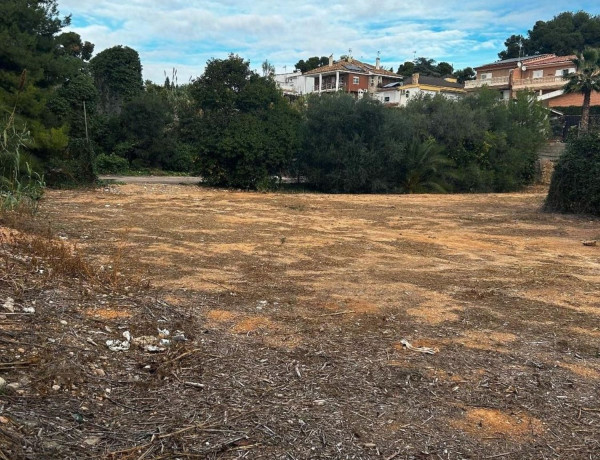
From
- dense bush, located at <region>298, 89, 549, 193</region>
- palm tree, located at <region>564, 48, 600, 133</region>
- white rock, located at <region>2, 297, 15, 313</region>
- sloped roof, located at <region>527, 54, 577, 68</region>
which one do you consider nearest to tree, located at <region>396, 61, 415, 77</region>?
sloped roof, located at <region>527, 54, 577, 68</region>

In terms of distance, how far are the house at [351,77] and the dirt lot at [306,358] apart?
51090mm

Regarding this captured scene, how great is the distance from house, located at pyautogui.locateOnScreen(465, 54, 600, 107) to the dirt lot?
44.4 meters

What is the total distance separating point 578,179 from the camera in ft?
47.3

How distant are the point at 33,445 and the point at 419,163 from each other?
21225 mm

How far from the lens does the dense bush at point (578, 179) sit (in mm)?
14062

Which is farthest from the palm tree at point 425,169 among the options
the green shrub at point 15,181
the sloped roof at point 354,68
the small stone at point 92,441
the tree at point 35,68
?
the sloped roof at point 354,68

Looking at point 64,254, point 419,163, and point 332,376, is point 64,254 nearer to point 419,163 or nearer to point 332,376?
point 332,376

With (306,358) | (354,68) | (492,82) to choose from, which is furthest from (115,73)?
(306,358)

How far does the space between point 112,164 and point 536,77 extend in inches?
1627

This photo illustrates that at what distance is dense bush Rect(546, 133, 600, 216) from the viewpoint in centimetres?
1406

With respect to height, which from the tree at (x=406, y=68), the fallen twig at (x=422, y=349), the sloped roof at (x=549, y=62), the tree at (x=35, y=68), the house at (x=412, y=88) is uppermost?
the tree at (x=406, y=68)

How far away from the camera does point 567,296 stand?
6246mm

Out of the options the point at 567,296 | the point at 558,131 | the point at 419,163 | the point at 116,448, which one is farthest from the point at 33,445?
the point at 558,131

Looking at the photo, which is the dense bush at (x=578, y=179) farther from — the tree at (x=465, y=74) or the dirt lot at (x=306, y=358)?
the tree at (x=465, y=74)
